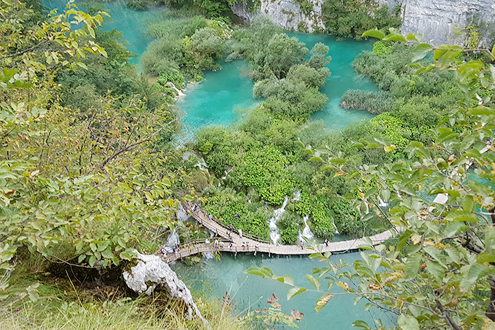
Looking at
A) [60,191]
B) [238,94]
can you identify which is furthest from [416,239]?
[238,94]

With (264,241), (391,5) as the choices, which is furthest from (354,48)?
(264,241)

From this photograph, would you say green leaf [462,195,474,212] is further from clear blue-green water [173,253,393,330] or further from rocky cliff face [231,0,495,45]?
rocky cliff face [231,0,495,45]

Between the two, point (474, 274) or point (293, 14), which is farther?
point (293, 14)

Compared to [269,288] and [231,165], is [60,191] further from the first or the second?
Answer: [231,165]

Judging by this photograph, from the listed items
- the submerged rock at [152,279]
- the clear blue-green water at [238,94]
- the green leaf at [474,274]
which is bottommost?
the clear blue-green water at [238,94]

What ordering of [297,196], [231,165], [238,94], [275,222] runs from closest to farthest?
[275,222] < [297,196] < [231,165] < [238,94]

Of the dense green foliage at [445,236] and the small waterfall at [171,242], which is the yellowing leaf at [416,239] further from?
the small waterfall at [171,242]

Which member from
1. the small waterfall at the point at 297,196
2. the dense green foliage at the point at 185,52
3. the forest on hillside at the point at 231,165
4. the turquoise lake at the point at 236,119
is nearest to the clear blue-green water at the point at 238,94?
the turquoise lake at the point at 236,119

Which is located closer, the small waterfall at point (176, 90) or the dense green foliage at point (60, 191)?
the dense green foliage at point (60, 191)
